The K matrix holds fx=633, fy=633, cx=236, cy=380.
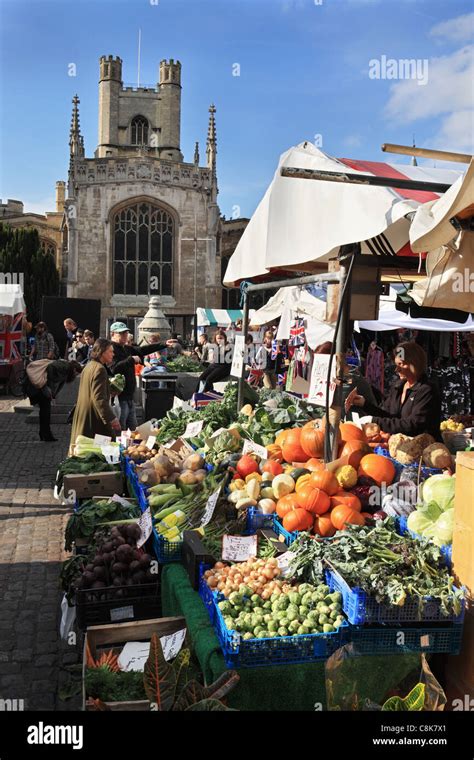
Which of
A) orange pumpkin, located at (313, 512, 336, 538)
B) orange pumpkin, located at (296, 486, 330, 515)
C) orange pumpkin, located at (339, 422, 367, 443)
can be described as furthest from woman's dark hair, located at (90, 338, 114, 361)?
orange pumpkin, located at (313, 512, 336, 538)

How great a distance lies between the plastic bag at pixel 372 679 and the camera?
8.40ft

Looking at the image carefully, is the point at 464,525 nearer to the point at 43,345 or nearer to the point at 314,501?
the point at 314,501

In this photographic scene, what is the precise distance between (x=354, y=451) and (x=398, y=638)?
1.81 meters

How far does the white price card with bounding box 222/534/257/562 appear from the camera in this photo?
3.69m

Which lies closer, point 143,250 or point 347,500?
point 347,500

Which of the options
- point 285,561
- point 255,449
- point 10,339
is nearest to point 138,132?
point 10,339

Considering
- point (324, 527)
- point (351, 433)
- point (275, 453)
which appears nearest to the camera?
point (324, 527)

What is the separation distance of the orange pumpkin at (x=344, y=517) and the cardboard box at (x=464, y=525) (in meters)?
0.73

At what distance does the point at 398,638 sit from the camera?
2910 mm

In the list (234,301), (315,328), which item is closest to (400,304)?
(315,328)

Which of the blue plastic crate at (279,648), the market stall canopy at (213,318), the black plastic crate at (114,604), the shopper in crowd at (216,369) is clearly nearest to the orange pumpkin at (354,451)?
the black plastic crate at (114,604)

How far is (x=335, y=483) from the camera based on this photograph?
409 centimetres
